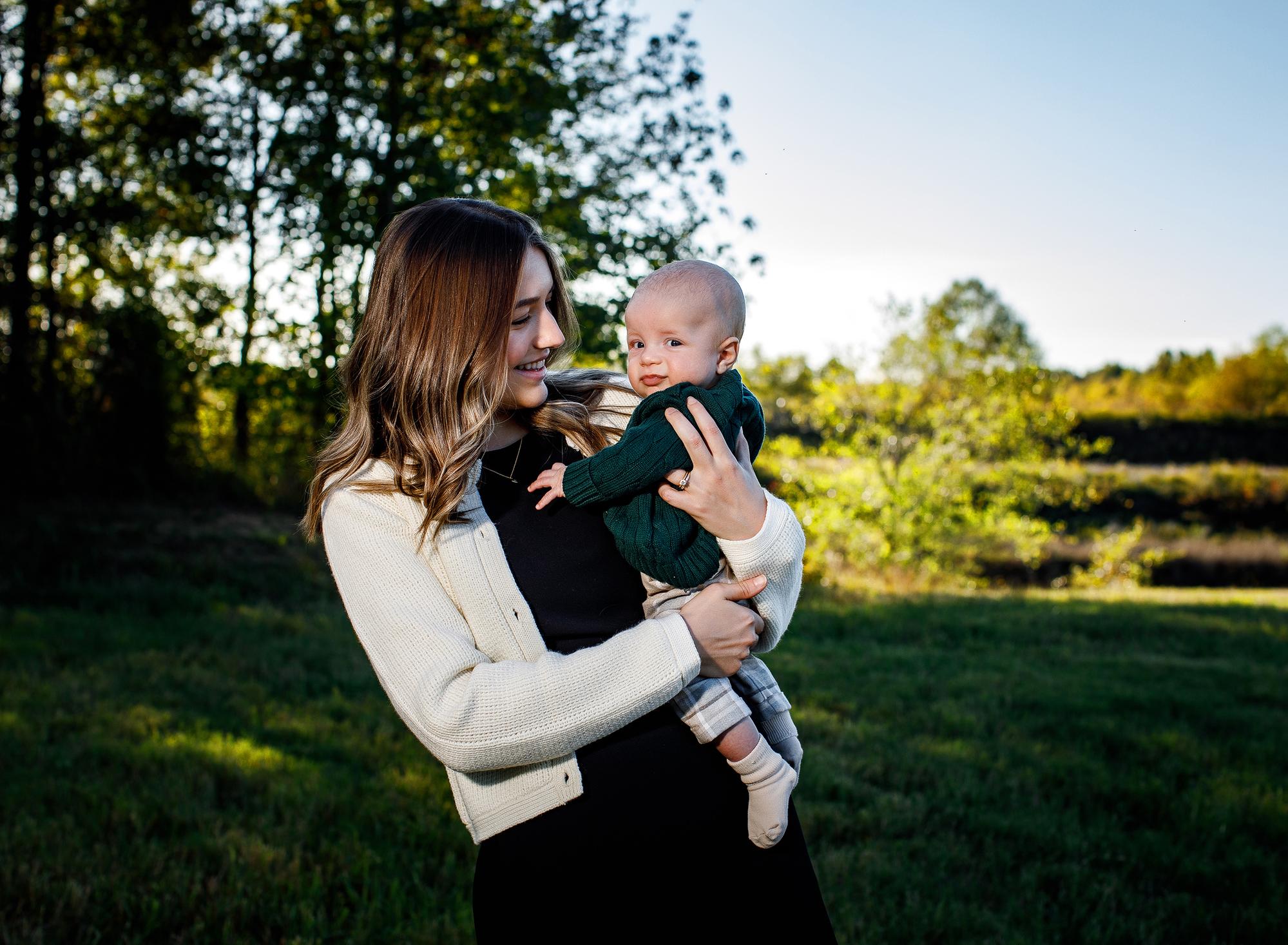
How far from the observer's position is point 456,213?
1.84 meters

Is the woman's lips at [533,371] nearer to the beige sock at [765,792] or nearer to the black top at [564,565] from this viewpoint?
the black top at [564,565]

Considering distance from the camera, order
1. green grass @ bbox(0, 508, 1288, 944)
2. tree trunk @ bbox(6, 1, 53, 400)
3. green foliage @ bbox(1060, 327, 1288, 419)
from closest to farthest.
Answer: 1. green grass @ bbox(0, 508, 1288, 944)
2. tree trunk @ bbox(6, 1, 53, 400)
3. green foliage @ bbox(1060, 327, 1288, 419)

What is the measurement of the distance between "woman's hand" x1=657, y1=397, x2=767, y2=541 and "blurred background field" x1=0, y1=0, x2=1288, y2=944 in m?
1.37

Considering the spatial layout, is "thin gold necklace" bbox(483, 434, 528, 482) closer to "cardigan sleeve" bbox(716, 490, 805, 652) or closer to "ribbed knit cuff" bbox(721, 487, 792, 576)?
"ribbed knit cuff" bbox(721, 487, 792, 576)

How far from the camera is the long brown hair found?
175 cm

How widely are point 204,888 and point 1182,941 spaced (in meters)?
3.35

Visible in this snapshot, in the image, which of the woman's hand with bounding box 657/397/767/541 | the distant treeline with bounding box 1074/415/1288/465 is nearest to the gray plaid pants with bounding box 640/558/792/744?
the woman's hand with bounding box 657/397/767/541

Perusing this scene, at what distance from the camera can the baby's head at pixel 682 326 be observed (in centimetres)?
196

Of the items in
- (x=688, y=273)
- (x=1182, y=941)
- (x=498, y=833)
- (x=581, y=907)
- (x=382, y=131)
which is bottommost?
(x=1182, y=941)

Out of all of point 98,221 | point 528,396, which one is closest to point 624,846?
point 528,396

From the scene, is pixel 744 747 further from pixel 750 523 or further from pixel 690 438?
pixel 690 438

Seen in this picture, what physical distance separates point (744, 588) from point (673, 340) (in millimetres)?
570

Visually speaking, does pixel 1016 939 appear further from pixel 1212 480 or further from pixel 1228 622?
pixel 1212 480

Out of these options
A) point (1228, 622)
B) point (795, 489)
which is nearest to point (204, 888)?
point (1228, 622)
